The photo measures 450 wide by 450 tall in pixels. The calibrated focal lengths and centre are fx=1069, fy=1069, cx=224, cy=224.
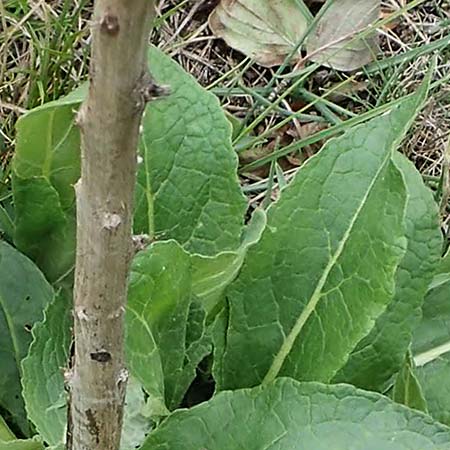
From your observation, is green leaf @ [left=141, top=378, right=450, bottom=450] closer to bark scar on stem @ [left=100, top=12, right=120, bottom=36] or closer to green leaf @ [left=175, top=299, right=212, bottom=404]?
green leaf @ [left=175, top=299, right=212, bottom=404]

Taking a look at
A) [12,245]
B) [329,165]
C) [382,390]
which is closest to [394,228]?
[329,165]

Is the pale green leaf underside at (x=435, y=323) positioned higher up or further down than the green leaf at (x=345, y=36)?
further down

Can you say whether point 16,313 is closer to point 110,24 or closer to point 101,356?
point 101,356

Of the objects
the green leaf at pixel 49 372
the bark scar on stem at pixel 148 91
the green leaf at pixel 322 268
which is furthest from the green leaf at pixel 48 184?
the bark scar on stem at pixel 148 91

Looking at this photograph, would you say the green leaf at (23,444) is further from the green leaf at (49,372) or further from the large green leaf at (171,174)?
the large green leaf at (171,174)

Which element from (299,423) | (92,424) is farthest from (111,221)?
(299,423)

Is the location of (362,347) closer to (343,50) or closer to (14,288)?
(14,288)

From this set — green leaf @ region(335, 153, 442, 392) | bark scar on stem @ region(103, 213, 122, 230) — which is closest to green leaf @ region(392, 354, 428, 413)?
green leaf @ region(335, 153, 442, 392)
